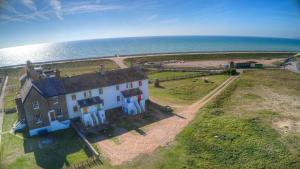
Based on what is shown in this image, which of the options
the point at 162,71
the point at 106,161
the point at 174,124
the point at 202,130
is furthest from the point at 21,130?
the point at 162,71

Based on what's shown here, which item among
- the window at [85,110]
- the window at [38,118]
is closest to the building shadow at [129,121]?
the window at [85,110]

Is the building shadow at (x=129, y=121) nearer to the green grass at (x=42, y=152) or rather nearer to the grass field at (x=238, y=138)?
the green grass at (x=42, y=152)

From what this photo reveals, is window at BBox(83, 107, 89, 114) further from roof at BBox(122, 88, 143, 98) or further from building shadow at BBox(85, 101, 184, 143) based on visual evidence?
roof at BBox(122, 88, 143, 98)

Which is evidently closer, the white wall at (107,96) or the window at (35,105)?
the window at (35,105)

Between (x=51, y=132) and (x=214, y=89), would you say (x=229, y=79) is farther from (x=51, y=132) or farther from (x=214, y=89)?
(x=51, y=132)

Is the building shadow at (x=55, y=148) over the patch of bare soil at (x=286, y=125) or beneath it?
beneath

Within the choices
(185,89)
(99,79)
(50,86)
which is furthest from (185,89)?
(50,86)
